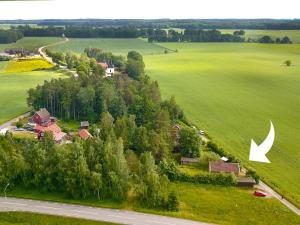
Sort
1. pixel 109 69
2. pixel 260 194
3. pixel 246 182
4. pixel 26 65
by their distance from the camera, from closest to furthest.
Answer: pixel 260 194 < pixel 246 182 < pixel 109 69 < pixel 26 65

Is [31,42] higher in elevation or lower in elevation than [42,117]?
higher

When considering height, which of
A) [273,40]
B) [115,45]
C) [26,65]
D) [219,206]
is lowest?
[219,206]

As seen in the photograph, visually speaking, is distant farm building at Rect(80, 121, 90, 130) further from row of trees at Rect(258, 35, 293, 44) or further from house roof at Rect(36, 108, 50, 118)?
row of trees at Rect(258, 35, 293, 44)

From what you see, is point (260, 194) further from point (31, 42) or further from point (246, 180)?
point (31, 42)

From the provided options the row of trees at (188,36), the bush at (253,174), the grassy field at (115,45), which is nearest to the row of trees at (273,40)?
the row of trees at (188,36)

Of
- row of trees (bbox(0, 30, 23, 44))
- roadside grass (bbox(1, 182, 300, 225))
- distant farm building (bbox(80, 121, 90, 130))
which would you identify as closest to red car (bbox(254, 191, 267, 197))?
roadside grass (bbox(1, 182, 300, 225))

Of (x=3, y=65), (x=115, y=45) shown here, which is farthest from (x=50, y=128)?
(x=115, y=45)
